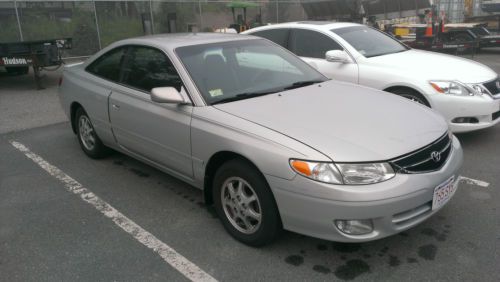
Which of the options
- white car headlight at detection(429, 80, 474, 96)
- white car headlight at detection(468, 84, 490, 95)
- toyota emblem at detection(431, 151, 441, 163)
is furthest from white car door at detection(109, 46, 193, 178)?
white car headlight at detection(468, 84, 490, 95)

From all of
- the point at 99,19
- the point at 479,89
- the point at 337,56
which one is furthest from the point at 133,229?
the point at 99,19

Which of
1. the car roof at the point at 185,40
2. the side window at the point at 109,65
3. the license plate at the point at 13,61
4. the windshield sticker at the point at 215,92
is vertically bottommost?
the license plate at the point at 13,61

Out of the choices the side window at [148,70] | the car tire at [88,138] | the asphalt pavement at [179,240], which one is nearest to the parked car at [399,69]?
the asphalt pavement at [179,240]

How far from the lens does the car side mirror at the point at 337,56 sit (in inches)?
225

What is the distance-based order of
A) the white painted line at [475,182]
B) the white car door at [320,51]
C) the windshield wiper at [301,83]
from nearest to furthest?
Result: the windshield wiper at [301,83] → the white painted line at [475,182] → the white car door at [320,51]

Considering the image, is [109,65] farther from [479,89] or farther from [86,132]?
[479,89]

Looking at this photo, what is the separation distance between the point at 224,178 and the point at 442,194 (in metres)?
1.53

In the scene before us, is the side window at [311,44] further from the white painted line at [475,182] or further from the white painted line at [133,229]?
the white painted line at [133,229]

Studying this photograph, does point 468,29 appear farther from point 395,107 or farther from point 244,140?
point 244,140

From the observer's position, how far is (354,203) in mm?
2627

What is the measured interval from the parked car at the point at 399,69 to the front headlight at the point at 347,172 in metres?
2.76

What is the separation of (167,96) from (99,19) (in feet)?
46.8

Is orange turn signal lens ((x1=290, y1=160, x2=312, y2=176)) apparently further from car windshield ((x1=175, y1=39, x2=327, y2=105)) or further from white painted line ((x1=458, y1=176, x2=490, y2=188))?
white painted line ((x1=458, y1=176, x2=490, y2=188))

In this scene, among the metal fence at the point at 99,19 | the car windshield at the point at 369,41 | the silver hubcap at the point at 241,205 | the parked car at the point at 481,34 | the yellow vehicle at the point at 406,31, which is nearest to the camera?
the silver hubcap at the point at 241,205
